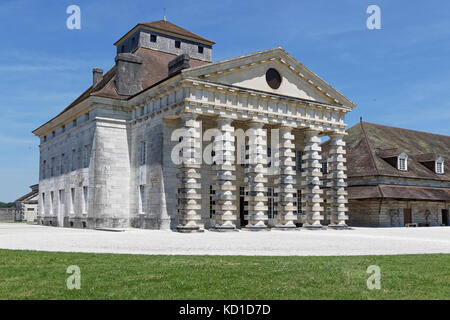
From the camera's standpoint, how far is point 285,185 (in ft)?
102

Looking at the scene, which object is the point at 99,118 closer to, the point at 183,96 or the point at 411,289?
the point at 183,96

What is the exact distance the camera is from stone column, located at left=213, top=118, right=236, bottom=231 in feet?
89.8

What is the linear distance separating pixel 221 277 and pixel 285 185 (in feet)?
72.7

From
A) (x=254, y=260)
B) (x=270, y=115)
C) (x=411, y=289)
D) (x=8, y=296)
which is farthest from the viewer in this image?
(x=270, y=115)

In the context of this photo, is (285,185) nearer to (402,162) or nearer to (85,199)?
(85,199)

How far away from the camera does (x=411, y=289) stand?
321 inches

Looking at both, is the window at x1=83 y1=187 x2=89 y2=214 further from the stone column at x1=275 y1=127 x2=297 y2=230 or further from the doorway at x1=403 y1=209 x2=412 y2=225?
the doorway at x1=403 y1=209 x2=412 y2=225

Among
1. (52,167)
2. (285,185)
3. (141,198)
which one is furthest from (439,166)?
(52,167)

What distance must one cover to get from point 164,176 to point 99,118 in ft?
23.0

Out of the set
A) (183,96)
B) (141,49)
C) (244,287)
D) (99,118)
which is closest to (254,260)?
(244,287)

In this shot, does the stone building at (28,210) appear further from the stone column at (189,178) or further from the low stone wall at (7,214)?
the stone column at (189,178)

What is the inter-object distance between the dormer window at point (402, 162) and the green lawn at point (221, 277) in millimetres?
29818

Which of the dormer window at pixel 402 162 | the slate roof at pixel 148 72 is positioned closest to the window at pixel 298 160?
the dormer window at pixel 402 162

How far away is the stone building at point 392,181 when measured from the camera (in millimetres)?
38531
